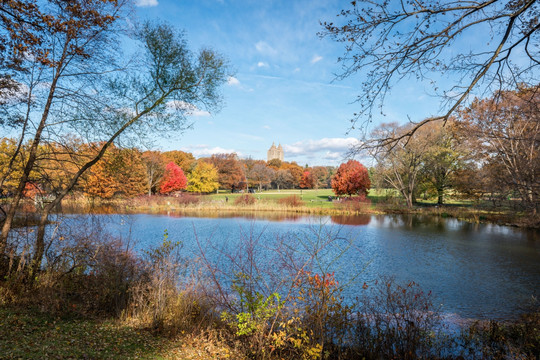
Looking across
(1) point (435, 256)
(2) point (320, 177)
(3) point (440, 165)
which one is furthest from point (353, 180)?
(2) point (320, 177)

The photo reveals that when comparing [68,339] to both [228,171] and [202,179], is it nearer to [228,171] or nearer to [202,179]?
[202,179]

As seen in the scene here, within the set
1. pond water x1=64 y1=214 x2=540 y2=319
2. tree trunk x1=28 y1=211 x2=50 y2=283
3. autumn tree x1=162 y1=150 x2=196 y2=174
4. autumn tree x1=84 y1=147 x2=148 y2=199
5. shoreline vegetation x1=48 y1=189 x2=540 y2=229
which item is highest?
autumn tree x1=162 y1=150 x2=196 y2=174

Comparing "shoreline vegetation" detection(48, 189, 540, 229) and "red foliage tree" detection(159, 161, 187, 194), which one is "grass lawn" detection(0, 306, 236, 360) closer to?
"shoreline vegetation" detection(48, 189, 540, 229)

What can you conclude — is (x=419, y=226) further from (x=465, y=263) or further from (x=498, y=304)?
(x=498, y=304)

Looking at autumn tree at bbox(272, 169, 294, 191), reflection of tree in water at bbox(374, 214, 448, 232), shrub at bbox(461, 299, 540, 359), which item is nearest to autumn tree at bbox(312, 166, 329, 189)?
autumn tree at bbox(272, 169, 294, 191)

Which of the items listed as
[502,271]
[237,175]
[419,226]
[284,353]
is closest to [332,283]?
[284,353]

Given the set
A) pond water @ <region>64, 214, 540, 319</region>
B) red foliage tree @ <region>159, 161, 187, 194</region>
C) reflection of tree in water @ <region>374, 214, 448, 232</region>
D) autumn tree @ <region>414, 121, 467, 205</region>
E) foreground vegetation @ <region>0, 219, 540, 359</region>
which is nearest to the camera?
foreground vegetation @ <region>0, 219, 540, 359</region>

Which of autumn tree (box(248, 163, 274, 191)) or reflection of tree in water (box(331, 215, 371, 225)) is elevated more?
autumn tree (box(248, 163, 274, 191))

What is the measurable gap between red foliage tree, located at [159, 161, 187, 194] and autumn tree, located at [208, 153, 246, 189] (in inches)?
633

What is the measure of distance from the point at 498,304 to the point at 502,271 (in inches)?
175

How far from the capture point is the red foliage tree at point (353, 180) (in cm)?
4191

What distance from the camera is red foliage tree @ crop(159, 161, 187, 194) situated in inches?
1848

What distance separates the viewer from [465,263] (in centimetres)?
1382

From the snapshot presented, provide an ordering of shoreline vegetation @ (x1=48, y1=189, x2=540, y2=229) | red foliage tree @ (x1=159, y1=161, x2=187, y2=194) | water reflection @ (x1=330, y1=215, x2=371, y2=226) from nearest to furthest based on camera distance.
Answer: water reflection @ (x1=330, y1=215, x2=371, y2=226) < shoreline vegetation @ (x1=48, y1=189, x2=540, y2=229) < red foliage tree @ (x1=159, y1=161, x2=187, y2=194)
